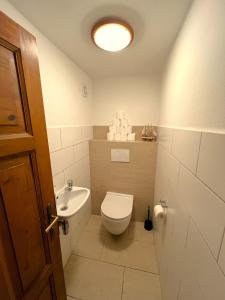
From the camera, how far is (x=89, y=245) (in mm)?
1608

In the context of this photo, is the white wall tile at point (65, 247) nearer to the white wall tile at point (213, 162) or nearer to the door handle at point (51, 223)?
the door handle at point (51, 223)

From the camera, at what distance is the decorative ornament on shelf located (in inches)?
71.8

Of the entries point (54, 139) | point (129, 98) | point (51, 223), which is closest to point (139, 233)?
point (51, 223)

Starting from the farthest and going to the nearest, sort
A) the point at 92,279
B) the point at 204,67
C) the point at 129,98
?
the point at 129,98
the point at 92,279
the point at 204,67

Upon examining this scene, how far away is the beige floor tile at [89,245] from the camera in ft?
4.96

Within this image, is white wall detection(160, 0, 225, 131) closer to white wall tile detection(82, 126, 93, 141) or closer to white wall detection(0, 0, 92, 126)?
white wall detection(0, 0, 92, 126)

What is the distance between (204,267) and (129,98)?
6.15 feet

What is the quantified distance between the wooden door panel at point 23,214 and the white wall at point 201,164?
80 cm

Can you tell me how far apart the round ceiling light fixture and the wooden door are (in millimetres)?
518

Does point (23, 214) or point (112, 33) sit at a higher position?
point (112, 33)

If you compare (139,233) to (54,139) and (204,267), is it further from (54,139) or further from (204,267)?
(54,139)

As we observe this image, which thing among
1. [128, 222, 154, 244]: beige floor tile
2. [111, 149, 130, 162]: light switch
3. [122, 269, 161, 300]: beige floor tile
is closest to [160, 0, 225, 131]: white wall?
[111, 149, 130, 162]: light switch

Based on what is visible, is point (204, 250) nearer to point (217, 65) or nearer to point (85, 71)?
point (217, 65)

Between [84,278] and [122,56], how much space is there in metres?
2.32
